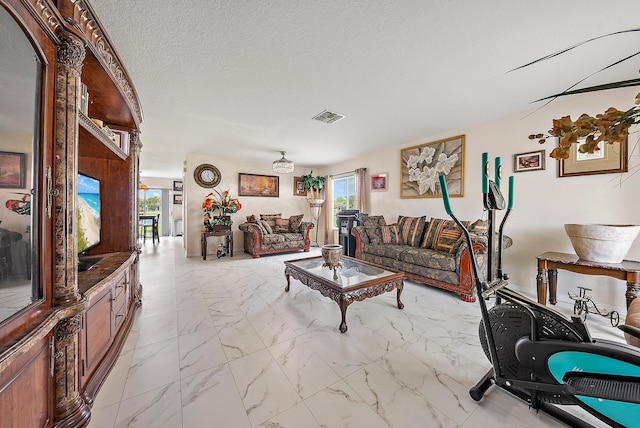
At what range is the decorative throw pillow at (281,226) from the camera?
237 inches

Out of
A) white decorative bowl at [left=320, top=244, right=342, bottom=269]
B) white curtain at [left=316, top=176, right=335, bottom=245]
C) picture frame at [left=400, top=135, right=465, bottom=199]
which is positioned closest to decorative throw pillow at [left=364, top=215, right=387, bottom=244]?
picture frame at [left=400, top=135, right=465, bottom=199]

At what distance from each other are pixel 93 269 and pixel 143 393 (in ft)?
3.05

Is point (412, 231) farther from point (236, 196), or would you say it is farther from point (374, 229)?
point (236, 196)

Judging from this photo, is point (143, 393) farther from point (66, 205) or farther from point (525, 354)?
point (525, 354)

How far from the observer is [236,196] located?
5918 millimetres

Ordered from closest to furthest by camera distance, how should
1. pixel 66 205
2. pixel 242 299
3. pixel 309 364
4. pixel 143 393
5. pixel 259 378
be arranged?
pixel 66 205 < pixel 143 393 < pixel 259 378 < pixel 309 364 < pixel 242 299

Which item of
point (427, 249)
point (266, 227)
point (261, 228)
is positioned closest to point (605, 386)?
point (427, 249)

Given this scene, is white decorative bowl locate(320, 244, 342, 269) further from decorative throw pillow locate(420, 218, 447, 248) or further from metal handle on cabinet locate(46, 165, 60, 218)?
metal handle on cabinet locate(46, 165, 60, 218)

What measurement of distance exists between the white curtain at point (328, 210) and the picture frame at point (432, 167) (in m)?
2.39

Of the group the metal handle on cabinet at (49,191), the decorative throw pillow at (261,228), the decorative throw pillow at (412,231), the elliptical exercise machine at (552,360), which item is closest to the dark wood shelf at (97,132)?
the metal handle on cabinet at (49,191)

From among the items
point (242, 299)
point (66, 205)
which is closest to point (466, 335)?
point (242, 299)

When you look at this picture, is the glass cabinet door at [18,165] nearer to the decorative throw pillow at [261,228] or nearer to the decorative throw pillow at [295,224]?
the decorative throw pillow at [261,228]

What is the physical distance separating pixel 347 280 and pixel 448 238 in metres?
1.78

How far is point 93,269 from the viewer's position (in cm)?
180
